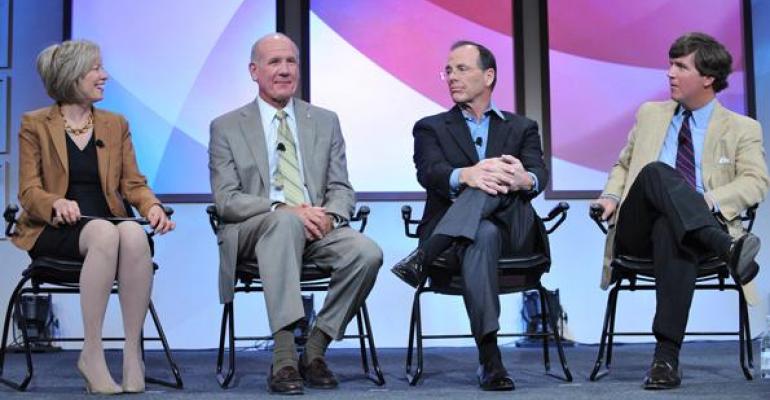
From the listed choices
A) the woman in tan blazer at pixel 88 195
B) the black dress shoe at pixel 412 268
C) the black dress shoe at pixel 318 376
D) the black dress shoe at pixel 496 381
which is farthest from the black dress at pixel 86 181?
the black dress shoe at pixel 496 381

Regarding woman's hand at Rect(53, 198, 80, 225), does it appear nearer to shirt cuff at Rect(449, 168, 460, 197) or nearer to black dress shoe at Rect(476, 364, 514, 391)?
shirt cuff at Rect(449, 168, 460, 197)

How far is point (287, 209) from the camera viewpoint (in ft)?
11.2

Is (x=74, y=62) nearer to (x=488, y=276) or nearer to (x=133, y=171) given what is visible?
(x=133, y=171)

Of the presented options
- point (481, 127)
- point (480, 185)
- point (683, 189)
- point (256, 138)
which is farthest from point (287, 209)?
point (683, 189)

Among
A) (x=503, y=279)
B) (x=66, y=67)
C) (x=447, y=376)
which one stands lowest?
(x=447, y=376)

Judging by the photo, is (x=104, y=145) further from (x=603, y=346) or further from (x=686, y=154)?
(x=686, y=154)

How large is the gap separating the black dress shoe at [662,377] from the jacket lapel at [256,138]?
1.56 m

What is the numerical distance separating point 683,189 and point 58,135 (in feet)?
7.29

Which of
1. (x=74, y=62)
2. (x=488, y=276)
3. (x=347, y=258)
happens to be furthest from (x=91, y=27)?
(x=488, y=276)

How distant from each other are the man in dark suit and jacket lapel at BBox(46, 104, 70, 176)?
1.32 meters

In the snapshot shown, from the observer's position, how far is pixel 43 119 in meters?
3.56

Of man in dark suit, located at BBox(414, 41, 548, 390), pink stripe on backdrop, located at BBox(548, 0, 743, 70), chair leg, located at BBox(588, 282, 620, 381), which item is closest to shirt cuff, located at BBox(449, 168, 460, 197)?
man in dark suit, located at BBox(414, 41, 548, 390)

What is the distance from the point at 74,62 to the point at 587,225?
296cm

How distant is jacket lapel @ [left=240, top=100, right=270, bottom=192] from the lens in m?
3.69
